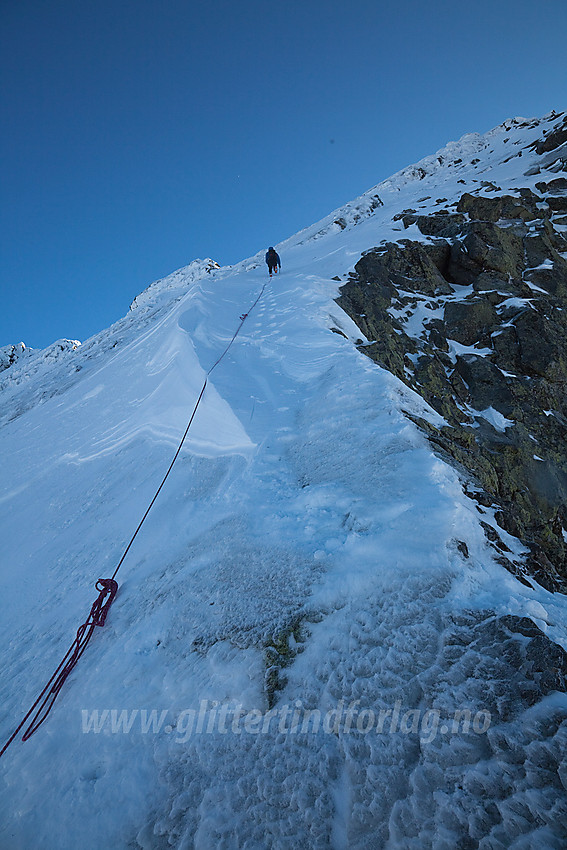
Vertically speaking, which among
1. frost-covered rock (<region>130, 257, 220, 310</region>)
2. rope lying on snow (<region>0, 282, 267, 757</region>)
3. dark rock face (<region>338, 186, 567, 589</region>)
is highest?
frost-covered rock (<region>130, 257, 220, 310</region>)

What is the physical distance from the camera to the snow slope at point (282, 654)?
61.9 inches

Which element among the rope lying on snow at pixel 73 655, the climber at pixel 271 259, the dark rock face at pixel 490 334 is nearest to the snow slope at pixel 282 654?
the rope lying on snow at pixel 73 655

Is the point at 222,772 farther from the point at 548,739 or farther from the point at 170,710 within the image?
the point at 548,739

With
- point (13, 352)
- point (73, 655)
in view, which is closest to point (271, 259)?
point (73, 655)

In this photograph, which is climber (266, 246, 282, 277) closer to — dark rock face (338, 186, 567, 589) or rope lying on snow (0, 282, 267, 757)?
dark rock face (338, 186, 567, 589)

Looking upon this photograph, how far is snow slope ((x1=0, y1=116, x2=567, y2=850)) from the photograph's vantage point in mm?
1573

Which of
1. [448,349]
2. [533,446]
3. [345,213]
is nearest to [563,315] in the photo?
[448,349]

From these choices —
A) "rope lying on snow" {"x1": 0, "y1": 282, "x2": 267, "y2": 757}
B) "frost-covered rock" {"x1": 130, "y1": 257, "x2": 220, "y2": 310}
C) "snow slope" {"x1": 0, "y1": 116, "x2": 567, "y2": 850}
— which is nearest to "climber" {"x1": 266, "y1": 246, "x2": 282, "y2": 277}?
"snow slope" {"x1": 0, "y1": 116, "x2": 567, "y2": 850}

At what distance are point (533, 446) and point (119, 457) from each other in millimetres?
10241

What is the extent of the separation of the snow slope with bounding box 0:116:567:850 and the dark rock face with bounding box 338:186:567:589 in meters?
4.48

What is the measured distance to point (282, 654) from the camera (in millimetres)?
2248

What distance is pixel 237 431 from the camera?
5168 mm

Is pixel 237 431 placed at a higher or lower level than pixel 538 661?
higher

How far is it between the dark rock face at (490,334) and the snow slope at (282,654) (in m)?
4.48
